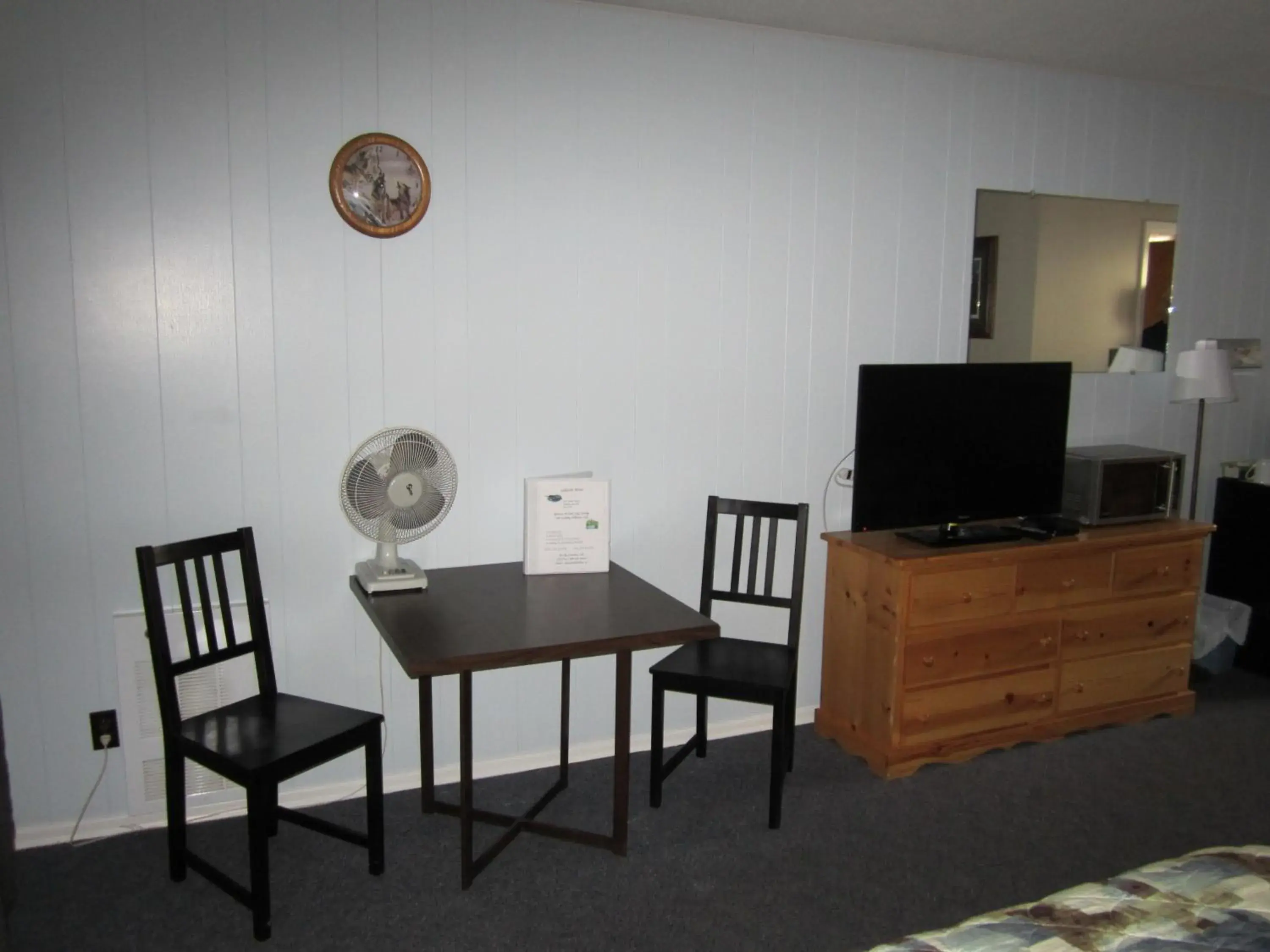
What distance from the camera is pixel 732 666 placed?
298 centimetres

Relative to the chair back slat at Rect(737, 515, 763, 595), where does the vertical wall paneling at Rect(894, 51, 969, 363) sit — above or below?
above

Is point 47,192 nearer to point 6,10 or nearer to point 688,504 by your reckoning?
point 6,10

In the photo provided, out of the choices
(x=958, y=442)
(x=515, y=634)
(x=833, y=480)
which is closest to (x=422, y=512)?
(x=515, y=634)

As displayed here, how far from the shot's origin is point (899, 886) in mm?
2607

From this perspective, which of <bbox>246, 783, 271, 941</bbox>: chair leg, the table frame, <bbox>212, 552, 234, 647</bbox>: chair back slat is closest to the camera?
<bbox>246, 783, 271, 941</bbox>: chair leg

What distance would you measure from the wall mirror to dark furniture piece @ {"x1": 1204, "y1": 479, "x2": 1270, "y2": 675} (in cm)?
Result: 73

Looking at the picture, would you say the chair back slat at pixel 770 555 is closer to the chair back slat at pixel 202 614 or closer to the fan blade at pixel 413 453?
the fan blade at pixel 413 453

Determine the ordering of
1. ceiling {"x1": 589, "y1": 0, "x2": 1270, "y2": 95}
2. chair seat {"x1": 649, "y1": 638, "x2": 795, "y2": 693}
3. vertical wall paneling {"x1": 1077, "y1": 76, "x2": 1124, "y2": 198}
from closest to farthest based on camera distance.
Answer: chair seat {"x1": 649, "y1": 638, "x2": 795, "y2": 693} < ceiling {"x1": 589, "y1": 0, "x2": 1270, "y2": 95} < vertical wall paneling {"x1": 1077, "y1": 76, "x2": 1124, "y2": 198}

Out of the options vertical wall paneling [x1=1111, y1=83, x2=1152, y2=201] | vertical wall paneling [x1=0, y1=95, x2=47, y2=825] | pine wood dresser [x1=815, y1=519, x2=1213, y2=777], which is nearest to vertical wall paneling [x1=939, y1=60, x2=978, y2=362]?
vertical wall paneling [x1=1111, y1=83, x2=1152, y2=201]

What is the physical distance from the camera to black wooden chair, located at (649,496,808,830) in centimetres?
285

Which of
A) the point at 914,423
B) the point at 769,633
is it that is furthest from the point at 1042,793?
the point at 914,423

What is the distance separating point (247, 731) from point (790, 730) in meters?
1.73

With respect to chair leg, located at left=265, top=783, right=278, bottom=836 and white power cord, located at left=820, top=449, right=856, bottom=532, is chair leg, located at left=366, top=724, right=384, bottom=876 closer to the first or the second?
chair leg, located at left=265, top=783, right=278, bottom=836

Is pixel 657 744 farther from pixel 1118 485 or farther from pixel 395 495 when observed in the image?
pixel 1118 485
